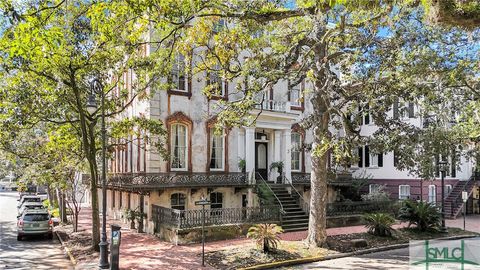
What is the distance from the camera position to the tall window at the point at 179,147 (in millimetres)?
20594

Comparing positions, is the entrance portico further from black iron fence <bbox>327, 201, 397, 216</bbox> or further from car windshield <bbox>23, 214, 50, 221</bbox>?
car windshield <bbox>23, 214, 50, 221</bbox>

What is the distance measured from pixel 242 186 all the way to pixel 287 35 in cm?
881

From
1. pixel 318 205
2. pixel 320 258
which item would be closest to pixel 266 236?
pixel 320 258

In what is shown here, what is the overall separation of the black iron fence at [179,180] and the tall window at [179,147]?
0.78 m

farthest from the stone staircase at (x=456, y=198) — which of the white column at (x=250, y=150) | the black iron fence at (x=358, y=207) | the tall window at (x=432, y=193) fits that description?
the white column at (x=250, y=150)

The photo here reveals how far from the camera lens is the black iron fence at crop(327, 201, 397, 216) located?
72.4 ft

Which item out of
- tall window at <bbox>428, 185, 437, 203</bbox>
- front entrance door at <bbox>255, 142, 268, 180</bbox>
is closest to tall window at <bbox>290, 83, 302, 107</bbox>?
front entrance door at <bbox>255, 142, 268, 180</bbox>

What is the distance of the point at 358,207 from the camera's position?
23.2 m

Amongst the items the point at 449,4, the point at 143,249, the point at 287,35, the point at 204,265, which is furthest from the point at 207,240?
the point at 449,4

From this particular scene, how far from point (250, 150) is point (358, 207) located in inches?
286

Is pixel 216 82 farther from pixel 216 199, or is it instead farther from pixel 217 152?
pixel 216 199

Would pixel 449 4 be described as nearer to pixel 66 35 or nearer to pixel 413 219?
pixel 66 35

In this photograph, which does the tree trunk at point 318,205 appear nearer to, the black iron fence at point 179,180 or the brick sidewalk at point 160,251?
the brick sidewalk at point 160,251

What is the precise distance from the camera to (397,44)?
14547 mm
